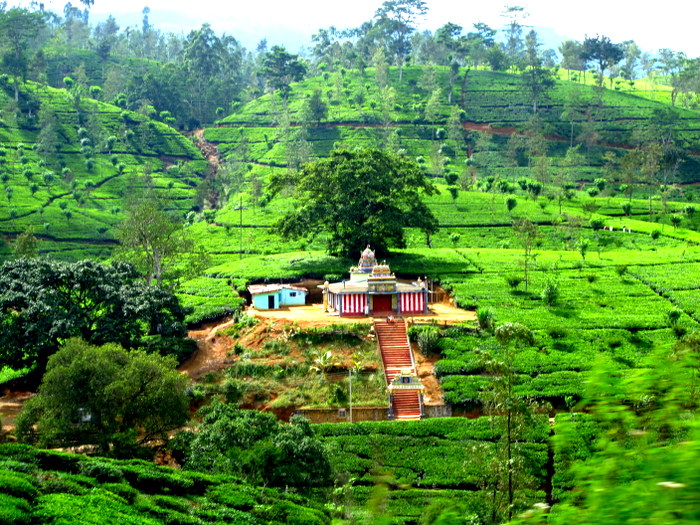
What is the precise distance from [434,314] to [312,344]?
24.4 ft

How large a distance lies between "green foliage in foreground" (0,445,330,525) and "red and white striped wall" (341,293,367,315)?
18.0m

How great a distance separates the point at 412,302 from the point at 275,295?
735 centimetres

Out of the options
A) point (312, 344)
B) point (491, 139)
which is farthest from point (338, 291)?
point (491, 139)

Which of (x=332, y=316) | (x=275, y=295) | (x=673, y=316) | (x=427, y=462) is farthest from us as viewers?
(x=275, y=295)

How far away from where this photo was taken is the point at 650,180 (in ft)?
248

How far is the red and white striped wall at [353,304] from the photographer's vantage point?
42.7 m

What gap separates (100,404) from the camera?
1124 inches

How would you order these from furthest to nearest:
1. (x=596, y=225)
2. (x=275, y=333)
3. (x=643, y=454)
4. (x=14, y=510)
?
(x=596, y=225) → (x=275, y=333) → (x=14, y=510) → (x=643, y=454)

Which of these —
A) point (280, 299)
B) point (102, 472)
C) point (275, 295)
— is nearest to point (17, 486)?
point (102, 472)

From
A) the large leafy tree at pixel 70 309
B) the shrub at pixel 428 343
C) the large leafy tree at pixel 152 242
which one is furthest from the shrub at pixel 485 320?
the large leafy tree at pixel 152 242

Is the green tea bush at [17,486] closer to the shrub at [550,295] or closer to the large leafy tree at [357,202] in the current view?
the shrub at [550,295]

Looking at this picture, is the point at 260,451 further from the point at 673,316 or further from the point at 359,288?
the point at 673,316

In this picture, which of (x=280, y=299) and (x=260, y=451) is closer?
(x=260, y=451)

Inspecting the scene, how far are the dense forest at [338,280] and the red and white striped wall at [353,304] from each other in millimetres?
3025
